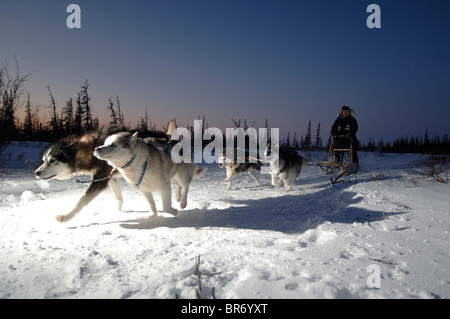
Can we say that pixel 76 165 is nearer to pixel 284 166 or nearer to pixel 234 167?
pixel 234 167

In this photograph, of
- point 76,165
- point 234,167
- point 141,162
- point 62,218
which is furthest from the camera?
point 234,167

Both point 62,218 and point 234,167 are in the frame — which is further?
point 234,167

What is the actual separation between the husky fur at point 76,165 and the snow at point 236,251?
0.44 m

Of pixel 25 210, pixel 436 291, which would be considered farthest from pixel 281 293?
pixel 25 210

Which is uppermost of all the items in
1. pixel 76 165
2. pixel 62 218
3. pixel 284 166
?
pixel 76 165

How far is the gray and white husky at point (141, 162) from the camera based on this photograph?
3080 millimetres

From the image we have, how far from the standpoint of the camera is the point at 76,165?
3576 mm

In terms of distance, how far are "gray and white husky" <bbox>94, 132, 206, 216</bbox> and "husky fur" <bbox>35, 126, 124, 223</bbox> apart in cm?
46

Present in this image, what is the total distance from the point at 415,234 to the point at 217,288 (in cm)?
229

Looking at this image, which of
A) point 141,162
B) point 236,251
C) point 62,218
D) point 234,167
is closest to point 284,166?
point 234,167

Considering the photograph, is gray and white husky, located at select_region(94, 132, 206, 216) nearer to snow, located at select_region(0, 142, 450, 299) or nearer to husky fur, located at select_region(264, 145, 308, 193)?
snow, located at select_region(0, 142, 450, 299)

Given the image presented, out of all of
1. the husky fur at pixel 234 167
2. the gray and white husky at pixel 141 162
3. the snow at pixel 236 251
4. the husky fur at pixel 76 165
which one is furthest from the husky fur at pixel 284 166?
the husky fur at pixel 76 165

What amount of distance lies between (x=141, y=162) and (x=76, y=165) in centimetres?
111

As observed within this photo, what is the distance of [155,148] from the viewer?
12.1 feet
